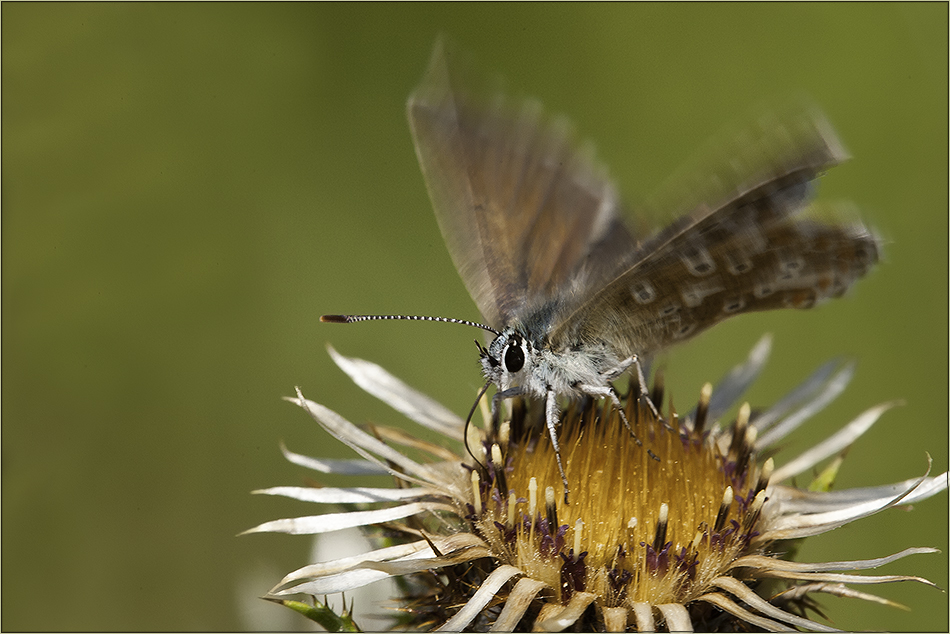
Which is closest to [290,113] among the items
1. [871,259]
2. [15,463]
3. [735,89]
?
[15,463]

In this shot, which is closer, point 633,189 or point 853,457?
point 853,457

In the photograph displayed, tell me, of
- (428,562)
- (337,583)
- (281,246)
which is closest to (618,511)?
(428,562)

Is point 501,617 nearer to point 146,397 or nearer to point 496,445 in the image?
point 496,445

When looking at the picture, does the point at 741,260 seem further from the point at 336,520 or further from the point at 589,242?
the point at 336,520

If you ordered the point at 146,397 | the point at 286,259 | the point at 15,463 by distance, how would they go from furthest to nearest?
the point at 286,259, the point at 146,397, the point at 15,463

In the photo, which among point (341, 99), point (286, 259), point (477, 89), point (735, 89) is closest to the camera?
point (477, 89)

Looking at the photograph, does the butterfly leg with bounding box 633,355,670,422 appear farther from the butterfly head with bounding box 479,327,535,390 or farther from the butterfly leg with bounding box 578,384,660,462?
the butterfly head with bounding box 479,327,535,390
